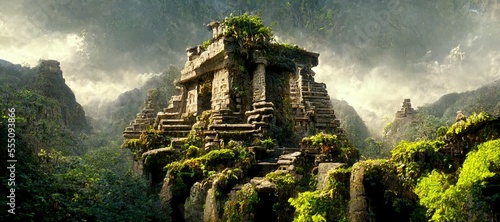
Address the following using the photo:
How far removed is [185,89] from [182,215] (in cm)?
1160

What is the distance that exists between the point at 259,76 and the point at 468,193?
14.2 m

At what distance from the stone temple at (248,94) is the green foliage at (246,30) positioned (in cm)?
30

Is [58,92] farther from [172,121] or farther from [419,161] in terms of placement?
[419,161]

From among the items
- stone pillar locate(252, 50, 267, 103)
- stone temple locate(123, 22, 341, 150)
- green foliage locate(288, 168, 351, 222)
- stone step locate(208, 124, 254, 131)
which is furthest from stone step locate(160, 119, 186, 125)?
green foliage locate(288, 168, 351, 222)

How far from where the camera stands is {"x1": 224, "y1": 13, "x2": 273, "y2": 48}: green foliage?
813 inches

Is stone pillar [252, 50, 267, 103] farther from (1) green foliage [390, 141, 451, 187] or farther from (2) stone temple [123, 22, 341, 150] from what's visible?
(1) green foliage [390, 141, 451, 187]

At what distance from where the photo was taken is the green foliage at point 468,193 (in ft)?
23.1

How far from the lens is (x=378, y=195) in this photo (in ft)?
28.7

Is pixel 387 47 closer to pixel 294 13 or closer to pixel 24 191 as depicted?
pixel 294 13

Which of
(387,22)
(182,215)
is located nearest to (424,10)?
(387,22)

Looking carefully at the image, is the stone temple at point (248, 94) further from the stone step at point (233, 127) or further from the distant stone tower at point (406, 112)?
the distant stone tower at point (406, 112)

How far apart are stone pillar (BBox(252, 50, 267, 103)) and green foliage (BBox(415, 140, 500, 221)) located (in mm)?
13019

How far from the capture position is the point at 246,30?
20.8 meters

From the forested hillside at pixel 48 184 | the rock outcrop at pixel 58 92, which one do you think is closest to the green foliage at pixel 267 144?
the forested hillside at pixel 48 184
